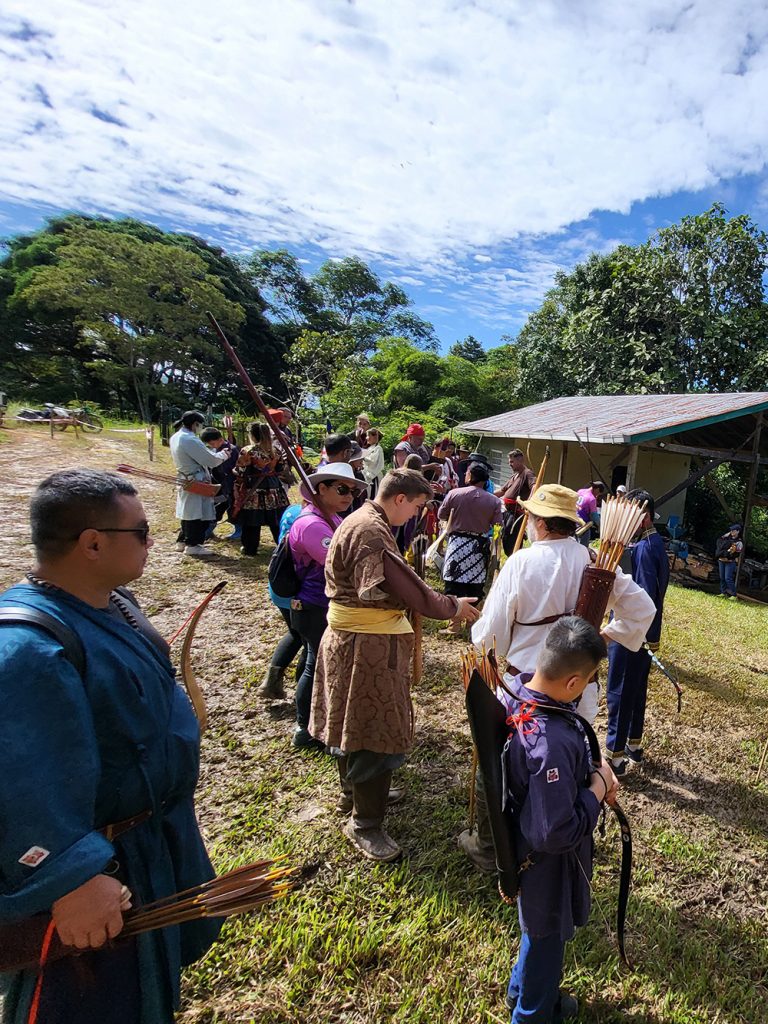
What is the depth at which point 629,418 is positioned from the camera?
423 inches

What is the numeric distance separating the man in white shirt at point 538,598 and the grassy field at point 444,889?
1.43ft

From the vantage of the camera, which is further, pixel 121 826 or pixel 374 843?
pixel 374 843

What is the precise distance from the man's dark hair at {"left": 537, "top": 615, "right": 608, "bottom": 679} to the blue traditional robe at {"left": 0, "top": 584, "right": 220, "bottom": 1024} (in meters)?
1.13

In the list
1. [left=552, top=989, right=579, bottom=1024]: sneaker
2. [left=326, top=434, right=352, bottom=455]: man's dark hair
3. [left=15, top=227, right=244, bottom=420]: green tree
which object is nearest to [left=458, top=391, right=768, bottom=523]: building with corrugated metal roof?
[left=326, top=434, right=352, bottom=455]: man's dark hair

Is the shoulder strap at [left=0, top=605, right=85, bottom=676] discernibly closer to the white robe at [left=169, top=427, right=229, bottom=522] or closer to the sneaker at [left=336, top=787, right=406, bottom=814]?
the sneaker at [left=336, top=787, right=406, bottom=814]

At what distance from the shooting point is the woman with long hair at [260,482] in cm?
696

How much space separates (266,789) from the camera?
3.01 metres

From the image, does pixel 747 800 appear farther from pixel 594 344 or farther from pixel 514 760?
pixel 594 344

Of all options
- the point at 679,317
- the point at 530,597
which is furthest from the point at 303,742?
the point at 679,317

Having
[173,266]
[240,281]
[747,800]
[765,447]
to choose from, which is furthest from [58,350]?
[747,800]

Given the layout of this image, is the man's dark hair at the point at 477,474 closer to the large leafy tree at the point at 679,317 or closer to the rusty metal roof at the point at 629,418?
the rusty metal roof at the point at 629,418

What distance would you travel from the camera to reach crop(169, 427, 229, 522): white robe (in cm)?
668

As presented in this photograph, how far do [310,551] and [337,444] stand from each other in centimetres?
160

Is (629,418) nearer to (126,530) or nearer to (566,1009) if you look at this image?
(566,1009)
